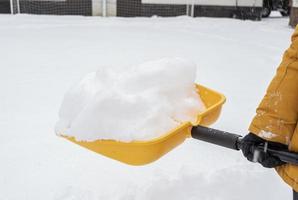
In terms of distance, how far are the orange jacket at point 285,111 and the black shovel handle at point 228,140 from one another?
0.19ft

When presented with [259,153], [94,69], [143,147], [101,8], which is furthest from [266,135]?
[101,8]

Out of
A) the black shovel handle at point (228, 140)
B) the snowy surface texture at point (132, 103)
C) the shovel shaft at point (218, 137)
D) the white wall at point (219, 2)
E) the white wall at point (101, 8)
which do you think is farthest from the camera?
the white wall at point (219, 2)

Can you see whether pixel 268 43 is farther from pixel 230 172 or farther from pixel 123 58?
pixel 230 172

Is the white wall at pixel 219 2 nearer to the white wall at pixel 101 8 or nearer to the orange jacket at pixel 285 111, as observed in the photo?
the white wall at pixel 101 8

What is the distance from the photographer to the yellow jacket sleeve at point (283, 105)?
1326mm

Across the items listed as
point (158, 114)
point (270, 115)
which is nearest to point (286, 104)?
point (270, 115)

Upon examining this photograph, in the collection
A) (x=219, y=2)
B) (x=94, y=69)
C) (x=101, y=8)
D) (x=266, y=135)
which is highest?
(x=266, y=135)

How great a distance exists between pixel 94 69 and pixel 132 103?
3.18 meters

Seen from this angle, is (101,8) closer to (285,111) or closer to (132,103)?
A: (132,103)

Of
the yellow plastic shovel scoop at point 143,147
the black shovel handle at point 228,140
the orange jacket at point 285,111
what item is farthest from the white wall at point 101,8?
the orange jacket at point 285,111

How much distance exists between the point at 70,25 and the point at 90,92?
6.91m

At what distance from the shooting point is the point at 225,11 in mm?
10969

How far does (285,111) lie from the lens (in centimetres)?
134

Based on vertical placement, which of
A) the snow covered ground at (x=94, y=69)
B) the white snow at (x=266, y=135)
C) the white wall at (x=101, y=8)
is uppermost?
the white snow at (x=266, y=135)
